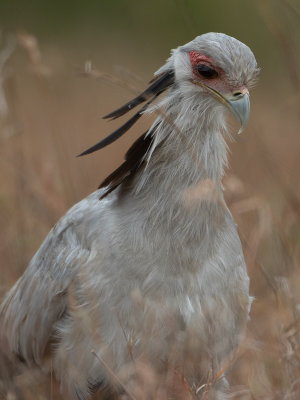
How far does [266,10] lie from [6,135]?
153 centimetres

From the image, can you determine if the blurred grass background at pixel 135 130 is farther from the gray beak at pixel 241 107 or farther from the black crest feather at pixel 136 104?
the gray beak at pixel 241 107

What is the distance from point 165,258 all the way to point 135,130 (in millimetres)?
4425

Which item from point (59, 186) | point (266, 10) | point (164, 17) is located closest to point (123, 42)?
point (164, 17)

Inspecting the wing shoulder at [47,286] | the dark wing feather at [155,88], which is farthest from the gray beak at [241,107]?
the wing shoulder at [47,286]

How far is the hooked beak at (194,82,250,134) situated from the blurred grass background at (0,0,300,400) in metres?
0.20

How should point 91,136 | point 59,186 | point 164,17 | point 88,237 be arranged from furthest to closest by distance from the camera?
1. point 164,17
2. point 91,136
3. point 59,186
4. point 88,237

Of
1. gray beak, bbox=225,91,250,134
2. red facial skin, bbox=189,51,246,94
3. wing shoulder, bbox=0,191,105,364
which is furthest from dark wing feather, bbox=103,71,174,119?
wing shoulder, bbox=0,191,105,364

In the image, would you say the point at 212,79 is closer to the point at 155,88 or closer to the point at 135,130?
the point at 155,88

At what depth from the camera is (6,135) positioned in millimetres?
3742

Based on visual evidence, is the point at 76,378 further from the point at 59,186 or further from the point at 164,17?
the point at 164,17

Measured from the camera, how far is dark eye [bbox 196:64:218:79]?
2.64 meters

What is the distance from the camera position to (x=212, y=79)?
8.74 feet

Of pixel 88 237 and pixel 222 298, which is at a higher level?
pixel 88 237

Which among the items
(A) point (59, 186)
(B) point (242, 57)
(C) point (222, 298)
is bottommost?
(C) point (222, 298)
